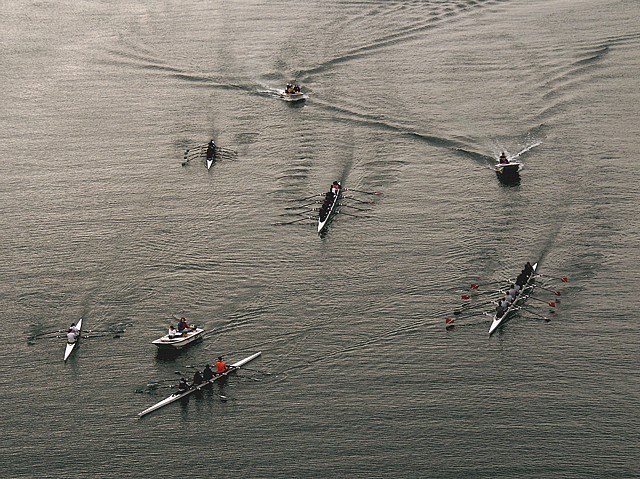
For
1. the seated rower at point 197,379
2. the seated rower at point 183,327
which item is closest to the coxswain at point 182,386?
the seated rower at point 197,379

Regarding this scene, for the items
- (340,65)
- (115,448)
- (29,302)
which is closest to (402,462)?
(115,448)

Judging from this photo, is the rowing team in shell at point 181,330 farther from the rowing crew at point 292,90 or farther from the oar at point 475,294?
the rowing crew at point 292,90

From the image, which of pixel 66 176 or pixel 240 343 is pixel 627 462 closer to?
pixel 240 343

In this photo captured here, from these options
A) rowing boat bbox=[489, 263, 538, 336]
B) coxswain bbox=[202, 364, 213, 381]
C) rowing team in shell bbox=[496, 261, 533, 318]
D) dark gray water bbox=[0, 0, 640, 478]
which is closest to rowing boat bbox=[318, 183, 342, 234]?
dark gray water bbox=[0, 0, 640, 478]

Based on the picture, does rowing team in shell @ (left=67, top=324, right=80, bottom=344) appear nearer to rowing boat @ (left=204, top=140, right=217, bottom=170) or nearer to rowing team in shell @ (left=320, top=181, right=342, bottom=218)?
rowing team in shell @ (left=320, top=181, right=342, bottom=218)

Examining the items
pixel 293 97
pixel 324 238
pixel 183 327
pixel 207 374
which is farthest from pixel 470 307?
pixel 293 97

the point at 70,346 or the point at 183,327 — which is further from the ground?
the point at 183,327

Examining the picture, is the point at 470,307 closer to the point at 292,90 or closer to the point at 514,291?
the point at 514,291

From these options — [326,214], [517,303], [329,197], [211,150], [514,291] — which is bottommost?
[517,303]
